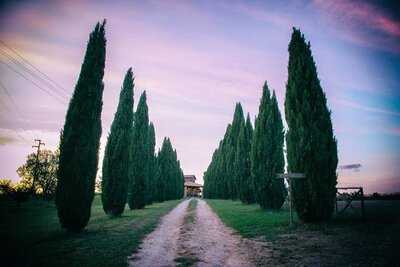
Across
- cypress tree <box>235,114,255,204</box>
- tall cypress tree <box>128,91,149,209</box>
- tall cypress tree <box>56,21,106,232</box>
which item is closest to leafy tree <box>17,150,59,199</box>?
tall cypress tree <box>128,91,149,209</box>

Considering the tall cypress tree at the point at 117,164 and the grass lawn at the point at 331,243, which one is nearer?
the grass lawn at the point at 331,243

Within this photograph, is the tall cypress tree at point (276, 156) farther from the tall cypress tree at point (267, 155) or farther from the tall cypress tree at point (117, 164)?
the tall cypress tree at point (117, 164)

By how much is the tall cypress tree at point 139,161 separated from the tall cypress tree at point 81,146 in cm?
1468

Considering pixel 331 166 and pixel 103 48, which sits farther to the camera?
pixel 103 48

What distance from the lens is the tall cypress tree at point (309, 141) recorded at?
11.7 meters

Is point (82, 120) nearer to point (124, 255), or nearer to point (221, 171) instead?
point (124, 255)

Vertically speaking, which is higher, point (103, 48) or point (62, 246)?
point (103, 48)

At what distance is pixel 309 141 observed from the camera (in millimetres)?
12219

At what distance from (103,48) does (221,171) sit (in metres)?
38.4

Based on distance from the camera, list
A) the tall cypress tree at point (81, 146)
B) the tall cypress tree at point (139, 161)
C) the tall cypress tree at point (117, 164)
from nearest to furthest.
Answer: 1. the tall cypress tree at point (81, 146)
2. the tall cypress tree at point (117, 164)
3. the tall cypress tree at point (139, 161)

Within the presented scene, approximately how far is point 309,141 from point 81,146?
10498 mm

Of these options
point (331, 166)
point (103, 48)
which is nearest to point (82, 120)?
point (103, 48)

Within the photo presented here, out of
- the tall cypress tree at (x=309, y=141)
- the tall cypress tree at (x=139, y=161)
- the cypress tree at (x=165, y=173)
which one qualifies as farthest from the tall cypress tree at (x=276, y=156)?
the cypress tree at (x=165, y=173)

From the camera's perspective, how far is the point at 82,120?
11.3 m
